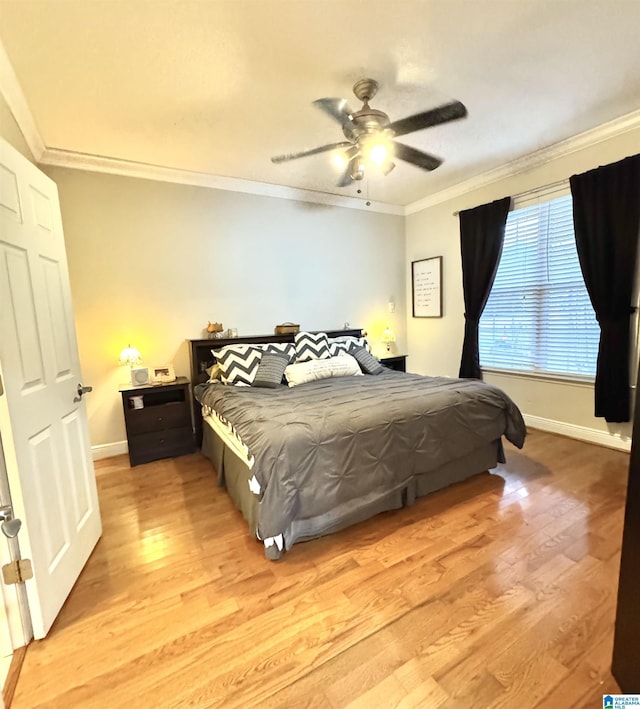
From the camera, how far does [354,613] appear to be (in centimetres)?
151

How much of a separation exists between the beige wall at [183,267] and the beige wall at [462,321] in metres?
0.88

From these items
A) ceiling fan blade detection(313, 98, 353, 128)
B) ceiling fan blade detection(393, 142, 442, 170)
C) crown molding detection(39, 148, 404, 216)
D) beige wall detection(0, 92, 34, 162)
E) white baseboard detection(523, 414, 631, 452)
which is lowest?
white baseboard detection(523, 414, 631, 452)

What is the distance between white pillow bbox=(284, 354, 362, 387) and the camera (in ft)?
10.3

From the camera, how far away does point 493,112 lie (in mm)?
2596

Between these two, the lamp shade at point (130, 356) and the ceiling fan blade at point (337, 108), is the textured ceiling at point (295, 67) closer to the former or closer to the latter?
the ceiling fan blade at point (337, 108)

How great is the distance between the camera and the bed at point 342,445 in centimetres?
182

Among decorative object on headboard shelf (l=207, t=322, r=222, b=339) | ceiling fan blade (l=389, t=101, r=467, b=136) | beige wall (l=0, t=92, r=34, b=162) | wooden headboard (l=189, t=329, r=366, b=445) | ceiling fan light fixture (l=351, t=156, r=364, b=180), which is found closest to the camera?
ceiling fan blade (l=389, t=101, r=467, b=136)

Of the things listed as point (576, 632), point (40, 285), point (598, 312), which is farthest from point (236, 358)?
point (598, 312)

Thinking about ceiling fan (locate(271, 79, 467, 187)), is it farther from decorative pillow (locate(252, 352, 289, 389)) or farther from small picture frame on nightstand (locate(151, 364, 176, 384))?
small picture frame on nightstand (locate(151, 364, 176, 384))

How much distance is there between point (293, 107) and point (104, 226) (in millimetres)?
2025

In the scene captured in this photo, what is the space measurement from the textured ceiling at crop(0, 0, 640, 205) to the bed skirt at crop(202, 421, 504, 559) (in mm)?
2332

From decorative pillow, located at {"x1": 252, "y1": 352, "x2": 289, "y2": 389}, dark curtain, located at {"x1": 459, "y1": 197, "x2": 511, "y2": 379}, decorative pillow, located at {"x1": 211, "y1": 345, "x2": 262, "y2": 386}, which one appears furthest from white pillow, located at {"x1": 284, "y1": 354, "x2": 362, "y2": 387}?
dark curtain, located at {"x1": 459, "y1": 197, "x2": 511, "y2": 379}

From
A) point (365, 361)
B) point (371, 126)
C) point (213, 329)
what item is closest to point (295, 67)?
point (371, 126)

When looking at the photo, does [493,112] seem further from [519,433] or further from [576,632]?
[576,632]
